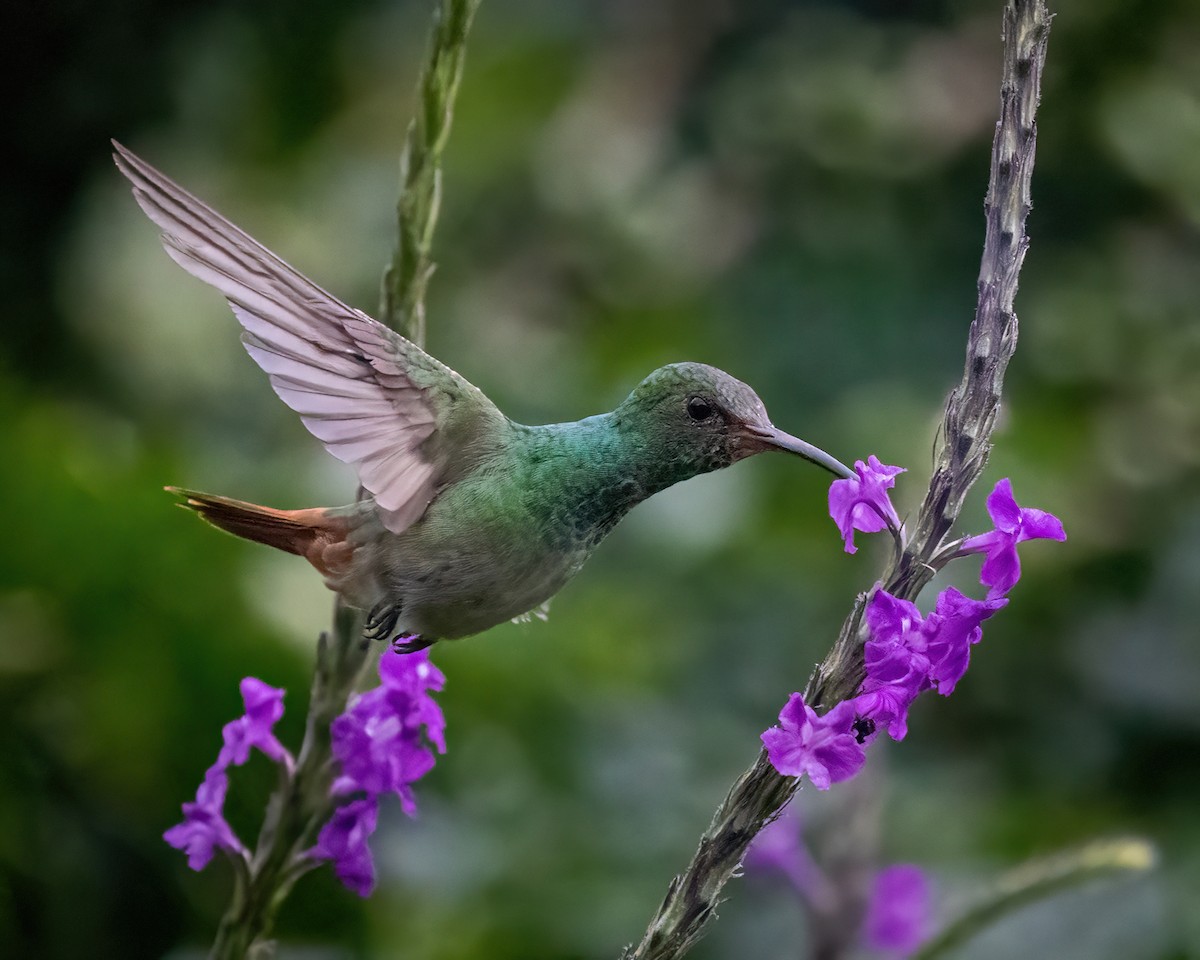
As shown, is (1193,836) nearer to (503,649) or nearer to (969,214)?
(503,649)

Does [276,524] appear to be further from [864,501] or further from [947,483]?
[947,483]

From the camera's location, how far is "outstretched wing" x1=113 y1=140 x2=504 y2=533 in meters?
1.50

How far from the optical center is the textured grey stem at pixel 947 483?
4.66 feet

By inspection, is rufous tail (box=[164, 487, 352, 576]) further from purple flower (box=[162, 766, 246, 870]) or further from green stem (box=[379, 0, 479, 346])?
green stem (box=[379, 0, 479, 346])

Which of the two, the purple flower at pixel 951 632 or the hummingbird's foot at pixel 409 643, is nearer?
the purple flower at pixel 951 632

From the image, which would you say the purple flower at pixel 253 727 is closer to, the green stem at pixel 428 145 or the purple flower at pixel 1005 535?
the green stem at pixel 428 145

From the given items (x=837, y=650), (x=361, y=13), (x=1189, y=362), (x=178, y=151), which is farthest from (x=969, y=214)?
(x=837, y=650)

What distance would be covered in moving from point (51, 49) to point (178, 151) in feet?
2.69

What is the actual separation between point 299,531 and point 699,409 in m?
0.57

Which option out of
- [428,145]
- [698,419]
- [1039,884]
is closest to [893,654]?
[698,419]

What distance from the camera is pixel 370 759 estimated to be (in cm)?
169

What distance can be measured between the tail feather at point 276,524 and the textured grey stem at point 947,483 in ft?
2.47

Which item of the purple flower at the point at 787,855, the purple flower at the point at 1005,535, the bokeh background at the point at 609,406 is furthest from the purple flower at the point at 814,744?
the purple flower at the point at 787,855

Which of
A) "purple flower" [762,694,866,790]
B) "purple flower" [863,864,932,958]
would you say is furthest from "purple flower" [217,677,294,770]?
"purple flower" [863,864,932,958]
